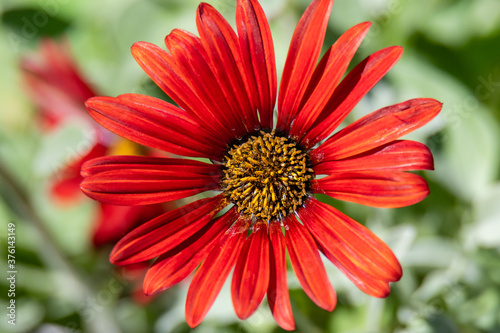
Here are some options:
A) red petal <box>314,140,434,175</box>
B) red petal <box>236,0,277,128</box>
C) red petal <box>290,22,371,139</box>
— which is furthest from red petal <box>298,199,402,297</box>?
red petal <box>236,0,277,128</box>

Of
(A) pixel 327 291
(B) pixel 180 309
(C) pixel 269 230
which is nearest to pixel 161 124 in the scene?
(C) pixel 269 230

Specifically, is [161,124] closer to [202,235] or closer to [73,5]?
[202,235]

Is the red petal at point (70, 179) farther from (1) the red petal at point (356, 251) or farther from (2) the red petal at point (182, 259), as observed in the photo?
(1) the red petal at point (356, 251)

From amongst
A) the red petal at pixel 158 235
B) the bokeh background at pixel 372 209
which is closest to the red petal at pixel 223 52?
the red petal at pixel 158 235

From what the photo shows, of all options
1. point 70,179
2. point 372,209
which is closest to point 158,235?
point 372,209

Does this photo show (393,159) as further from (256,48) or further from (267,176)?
(267,176)

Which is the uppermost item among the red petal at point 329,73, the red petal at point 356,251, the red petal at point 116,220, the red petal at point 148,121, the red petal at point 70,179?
the red petal at point 70,179

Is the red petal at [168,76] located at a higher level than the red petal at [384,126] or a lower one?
higher
